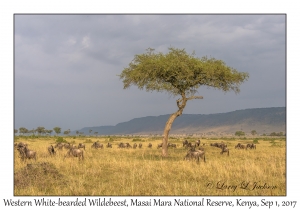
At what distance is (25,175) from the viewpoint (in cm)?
1256

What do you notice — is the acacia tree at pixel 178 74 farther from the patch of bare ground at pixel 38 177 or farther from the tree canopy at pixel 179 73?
the patch of bare ground at pixel 38 177

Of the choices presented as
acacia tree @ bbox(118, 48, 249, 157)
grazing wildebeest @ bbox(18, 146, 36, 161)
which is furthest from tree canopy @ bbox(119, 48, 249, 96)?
grazing wildebeest @ bbox(18, 146, 36, 161)

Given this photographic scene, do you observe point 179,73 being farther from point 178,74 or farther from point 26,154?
point 26,154

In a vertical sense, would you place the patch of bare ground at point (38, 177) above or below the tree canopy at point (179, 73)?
below

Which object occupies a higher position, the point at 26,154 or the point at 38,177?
the point at 38,177

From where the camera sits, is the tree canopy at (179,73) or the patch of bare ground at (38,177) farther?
the tree canopy at (179,73)

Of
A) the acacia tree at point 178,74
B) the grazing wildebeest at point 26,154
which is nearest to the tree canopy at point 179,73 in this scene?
the acacia tree at point 178,74

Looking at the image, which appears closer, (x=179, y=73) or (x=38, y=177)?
(x=38, y=177)

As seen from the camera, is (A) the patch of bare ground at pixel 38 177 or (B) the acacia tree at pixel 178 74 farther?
(B) the acacia tree at pixel 178 74

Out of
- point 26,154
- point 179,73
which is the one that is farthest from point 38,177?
point 179,73

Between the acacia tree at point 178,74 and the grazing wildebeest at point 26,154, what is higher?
the acacia tree at point 178,74

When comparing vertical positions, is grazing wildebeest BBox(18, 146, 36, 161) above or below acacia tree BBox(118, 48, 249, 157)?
below

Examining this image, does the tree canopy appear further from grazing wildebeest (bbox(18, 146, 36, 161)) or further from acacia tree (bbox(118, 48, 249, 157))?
grazing wildebeest (bbox(18, 146, 36, 161))
